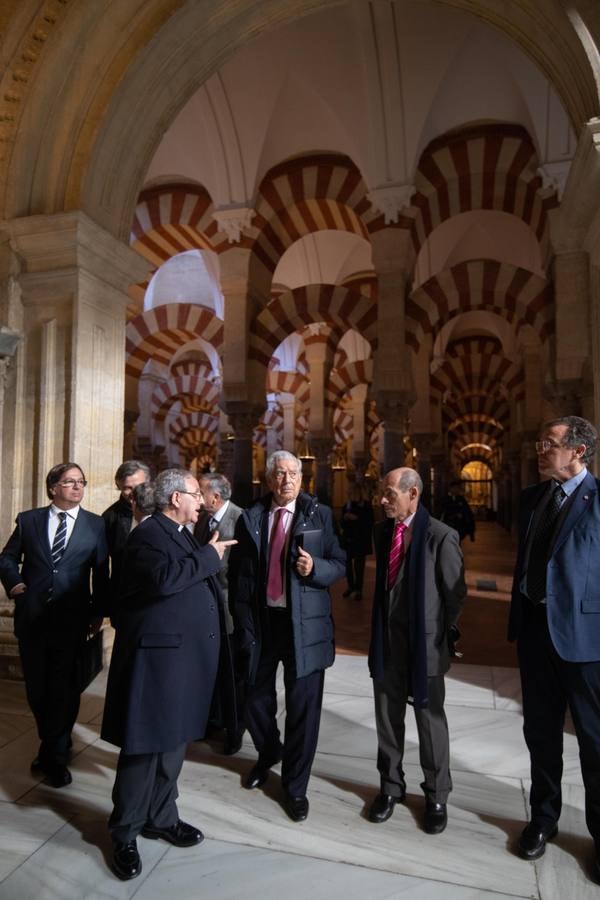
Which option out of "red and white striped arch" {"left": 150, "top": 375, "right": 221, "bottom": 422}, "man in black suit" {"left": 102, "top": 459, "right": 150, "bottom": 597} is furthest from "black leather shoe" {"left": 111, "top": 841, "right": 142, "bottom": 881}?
"red and white striped arch" {"left": 150, "top": 375, "right": 221, "bottom": 422}

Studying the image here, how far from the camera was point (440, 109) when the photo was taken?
867cm

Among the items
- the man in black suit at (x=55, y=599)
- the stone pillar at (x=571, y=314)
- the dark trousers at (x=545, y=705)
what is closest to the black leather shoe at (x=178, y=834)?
the man in black suit at (x=55, y=599)

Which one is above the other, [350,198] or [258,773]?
[350,198]

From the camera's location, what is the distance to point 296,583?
2205mm

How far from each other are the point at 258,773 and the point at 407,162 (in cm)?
840

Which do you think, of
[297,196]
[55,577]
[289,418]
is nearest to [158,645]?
[55,577]

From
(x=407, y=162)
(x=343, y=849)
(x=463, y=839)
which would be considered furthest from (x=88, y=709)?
(x=407, y=162)

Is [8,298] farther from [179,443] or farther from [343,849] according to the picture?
[179,443]

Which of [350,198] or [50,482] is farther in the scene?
[350,198]

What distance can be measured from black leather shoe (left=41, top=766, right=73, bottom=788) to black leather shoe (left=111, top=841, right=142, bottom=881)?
24.5 inches

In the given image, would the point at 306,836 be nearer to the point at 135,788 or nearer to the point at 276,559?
the point at 135,788

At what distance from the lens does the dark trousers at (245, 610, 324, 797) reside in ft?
7.06

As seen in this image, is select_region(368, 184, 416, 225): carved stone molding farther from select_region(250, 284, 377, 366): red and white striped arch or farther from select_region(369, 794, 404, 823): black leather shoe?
select_region(369, 794, 404, 823): black leather shoe

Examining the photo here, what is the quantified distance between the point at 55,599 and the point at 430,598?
1539 mm
